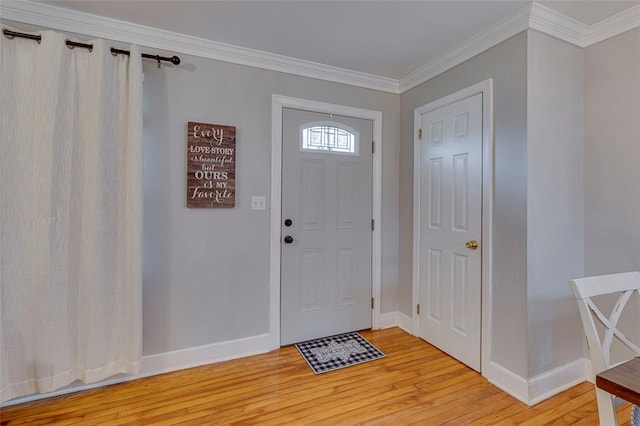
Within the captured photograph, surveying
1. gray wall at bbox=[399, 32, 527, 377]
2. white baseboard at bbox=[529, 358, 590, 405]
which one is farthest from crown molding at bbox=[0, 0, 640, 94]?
white baseboard at bbox=[529, 358, 590, 405]

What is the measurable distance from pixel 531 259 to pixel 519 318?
378 millimetres

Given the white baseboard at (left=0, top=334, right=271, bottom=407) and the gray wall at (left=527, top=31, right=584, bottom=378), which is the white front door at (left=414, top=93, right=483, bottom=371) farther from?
the white baseboard at (left=0, top=334, right=271, bottom=407)

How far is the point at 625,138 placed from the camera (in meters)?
1.92

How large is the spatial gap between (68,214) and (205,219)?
0.79 m

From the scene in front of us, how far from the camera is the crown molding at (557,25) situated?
1857mm

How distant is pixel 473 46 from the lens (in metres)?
2.20

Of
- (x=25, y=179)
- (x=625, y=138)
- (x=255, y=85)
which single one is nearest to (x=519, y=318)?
(x=625, y=138)

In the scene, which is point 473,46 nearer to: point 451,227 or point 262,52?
point 451,227

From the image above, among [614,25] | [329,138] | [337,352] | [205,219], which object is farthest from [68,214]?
[614,25]

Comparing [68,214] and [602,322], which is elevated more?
[68,214]

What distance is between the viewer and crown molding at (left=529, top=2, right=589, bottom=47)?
6.09 feet

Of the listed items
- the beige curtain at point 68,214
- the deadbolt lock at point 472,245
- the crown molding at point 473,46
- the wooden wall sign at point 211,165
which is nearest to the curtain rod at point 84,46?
the beige curtain at point 68,214

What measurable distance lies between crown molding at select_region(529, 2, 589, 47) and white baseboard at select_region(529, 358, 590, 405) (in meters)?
2.14

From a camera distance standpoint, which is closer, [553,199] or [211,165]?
[553,199]
